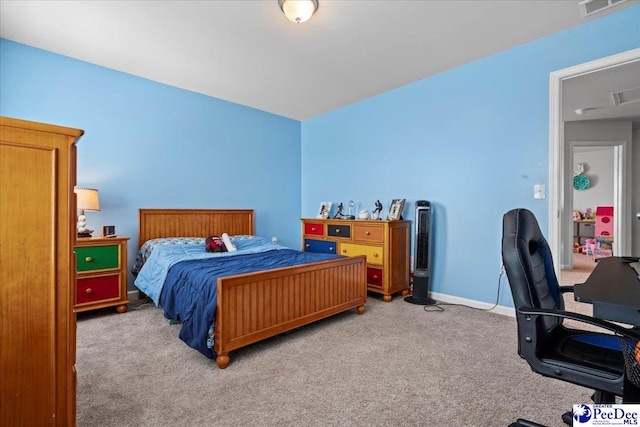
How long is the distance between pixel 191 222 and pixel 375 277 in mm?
2428

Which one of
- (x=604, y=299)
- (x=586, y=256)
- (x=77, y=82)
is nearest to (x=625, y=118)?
(x=586, y=256)

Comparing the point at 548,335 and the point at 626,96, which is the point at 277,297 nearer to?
the point at 548,335

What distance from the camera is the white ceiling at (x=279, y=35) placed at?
7.75 ft

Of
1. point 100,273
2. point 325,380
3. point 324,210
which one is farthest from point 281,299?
point 324,210

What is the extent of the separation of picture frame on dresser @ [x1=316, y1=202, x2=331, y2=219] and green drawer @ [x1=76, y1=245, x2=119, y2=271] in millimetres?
2653

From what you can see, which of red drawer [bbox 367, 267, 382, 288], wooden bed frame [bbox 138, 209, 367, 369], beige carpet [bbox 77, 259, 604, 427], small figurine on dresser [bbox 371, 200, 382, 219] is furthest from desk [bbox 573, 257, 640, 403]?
small figurine on dresser [bbox 371, 200, 382, 219]

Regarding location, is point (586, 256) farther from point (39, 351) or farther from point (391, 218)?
point (39, 351)

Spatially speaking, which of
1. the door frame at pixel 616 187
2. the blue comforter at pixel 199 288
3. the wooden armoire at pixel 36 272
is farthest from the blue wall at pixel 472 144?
the wooden armoire at pixel 36 272

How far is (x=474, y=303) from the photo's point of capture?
3244 millimetres

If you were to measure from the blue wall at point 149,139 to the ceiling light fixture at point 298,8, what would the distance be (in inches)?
87.7

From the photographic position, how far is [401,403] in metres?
1.63

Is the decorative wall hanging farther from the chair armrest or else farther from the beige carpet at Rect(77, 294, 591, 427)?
the chair armrest

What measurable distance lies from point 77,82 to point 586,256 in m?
8.99

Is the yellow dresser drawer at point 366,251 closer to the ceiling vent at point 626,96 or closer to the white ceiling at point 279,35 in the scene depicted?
the white ceiling at point 279,35
